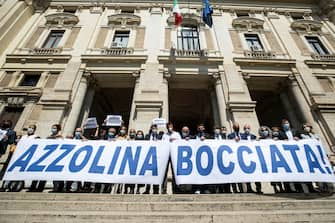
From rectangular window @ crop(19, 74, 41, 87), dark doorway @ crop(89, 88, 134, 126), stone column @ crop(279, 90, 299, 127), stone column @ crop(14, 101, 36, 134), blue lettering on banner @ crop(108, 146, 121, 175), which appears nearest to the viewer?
blue lettering on banner @ crop(108, 146, 121, 175)

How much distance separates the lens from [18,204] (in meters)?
4.02

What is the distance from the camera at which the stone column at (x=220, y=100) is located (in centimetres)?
988

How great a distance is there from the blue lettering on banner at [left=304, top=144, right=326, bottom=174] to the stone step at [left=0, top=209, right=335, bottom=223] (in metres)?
1.29

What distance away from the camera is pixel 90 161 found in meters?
4.91

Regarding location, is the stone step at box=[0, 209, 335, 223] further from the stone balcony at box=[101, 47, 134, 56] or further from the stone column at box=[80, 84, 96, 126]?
the stone balcony at box=[101, 47, 134, 56]

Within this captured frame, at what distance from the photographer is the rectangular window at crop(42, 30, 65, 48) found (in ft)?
42.6

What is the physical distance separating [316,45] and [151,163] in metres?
15.7

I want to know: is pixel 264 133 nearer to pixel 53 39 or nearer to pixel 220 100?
pixel 220 100

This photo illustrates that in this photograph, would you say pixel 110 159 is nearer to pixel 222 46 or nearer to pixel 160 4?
pixel 222 46

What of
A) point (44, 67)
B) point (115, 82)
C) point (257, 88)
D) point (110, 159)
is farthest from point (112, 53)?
point (257, 88)

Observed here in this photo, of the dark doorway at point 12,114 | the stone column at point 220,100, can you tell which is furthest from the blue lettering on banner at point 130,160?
the dark doorway at point 12,114

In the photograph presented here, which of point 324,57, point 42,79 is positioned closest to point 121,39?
point 42,79

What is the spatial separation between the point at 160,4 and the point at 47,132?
13.0 meters

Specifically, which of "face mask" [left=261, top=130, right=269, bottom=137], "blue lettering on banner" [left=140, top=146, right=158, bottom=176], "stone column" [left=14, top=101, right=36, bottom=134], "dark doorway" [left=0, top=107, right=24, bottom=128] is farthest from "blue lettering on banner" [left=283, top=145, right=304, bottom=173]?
"dark doorway" [left=0, top=107, right=24, bottom=128]
